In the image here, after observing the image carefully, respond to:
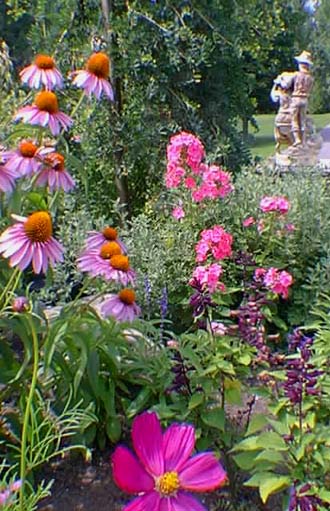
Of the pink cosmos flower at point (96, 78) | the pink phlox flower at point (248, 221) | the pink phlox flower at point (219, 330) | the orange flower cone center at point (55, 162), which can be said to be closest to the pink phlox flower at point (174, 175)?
the pink phlox flower at point (248, 221)

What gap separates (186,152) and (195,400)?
5.16 ft

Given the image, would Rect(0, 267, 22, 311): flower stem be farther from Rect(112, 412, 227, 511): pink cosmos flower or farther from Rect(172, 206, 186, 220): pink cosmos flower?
Rect(172, 206, 186, 220): pink cosmos flower

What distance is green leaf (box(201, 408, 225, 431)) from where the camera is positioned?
1725 millimetres

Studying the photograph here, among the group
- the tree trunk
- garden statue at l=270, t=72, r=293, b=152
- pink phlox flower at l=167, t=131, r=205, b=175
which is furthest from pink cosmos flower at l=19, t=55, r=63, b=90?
garden statue at l=270, t=72, r=293, b=152

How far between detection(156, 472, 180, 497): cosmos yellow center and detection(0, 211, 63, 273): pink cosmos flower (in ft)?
1.39

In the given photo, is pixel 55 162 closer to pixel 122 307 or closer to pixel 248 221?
pixel 122 307

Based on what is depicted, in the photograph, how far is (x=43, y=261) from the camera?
1187 millimetres

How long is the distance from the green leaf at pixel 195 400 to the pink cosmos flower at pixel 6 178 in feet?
2.47

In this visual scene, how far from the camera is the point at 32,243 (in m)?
1.20

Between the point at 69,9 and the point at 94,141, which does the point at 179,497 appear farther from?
the point at 69,9

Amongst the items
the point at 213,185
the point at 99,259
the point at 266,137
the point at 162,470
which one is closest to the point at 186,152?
the point at 213,185

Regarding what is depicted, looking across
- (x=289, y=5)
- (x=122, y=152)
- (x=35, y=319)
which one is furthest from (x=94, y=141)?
(x=35, y=319)

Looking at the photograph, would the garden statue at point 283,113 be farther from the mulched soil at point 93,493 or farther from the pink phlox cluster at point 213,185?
the mulched soil at point 93,493

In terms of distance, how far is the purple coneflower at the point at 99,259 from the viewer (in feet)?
5.15
